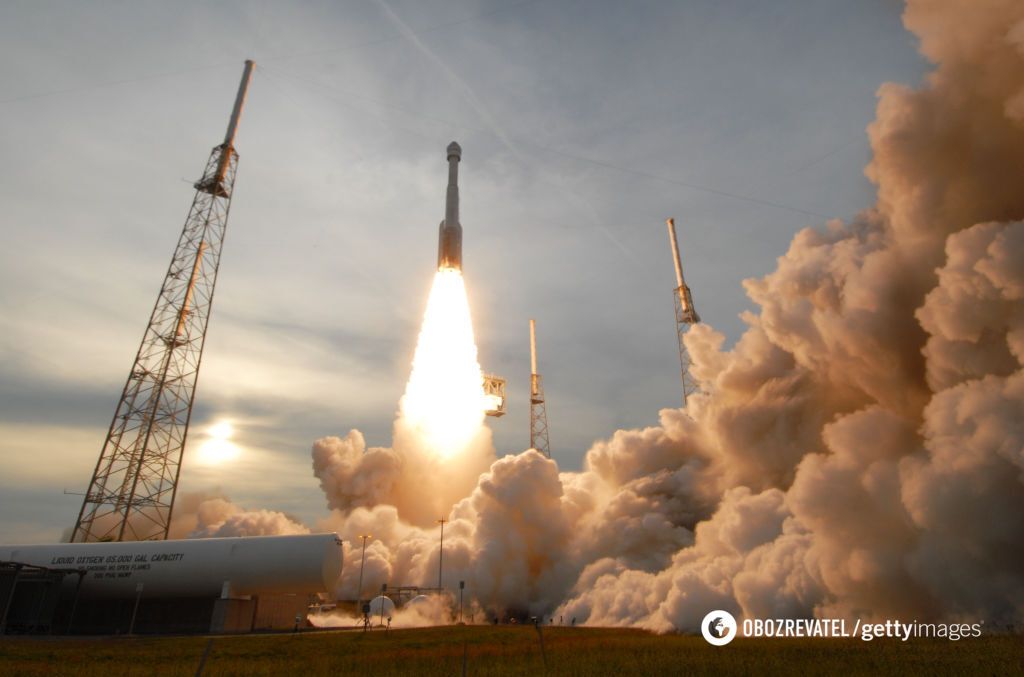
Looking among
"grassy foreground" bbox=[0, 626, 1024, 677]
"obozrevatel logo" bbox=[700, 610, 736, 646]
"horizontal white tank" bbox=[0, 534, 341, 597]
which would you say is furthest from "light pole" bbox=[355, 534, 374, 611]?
"obozrevatel logo" bbox=[700, 610, 736, 646]

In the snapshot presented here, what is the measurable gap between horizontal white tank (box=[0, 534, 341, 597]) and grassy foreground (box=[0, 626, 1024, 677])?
44.0ft

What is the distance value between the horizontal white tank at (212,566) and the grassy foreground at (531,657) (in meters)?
13.4

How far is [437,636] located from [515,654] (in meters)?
13.4

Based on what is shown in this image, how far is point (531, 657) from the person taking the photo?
2916cm

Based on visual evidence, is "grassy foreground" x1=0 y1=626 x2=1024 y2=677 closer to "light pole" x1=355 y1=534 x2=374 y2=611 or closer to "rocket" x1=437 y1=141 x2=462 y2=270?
"light pole" x1=355 y1=534 x2=374 y2=611

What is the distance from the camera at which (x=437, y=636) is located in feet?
138

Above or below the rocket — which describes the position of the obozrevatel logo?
below

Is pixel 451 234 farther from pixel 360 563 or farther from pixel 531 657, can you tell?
pixel 531 657

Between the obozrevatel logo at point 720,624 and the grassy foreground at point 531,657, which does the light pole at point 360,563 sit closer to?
→ the grassy foreground at point 531,657

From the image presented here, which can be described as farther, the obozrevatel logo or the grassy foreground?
the obozrevatel logo

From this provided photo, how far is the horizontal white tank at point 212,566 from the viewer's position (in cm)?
5350

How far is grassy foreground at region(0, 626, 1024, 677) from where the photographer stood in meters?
23.0

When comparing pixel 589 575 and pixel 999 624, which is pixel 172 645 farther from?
pixel 999 624

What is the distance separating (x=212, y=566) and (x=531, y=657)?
3628 cm
